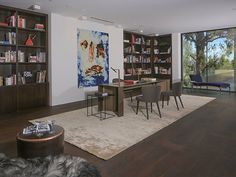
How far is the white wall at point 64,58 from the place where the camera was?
5.59 m

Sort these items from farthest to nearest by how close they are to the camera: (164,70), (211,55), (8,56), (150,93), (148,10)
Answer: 1. (164,70)
2. (211,55)
3. (148,10)
4. (8,56)
5. (150,93)

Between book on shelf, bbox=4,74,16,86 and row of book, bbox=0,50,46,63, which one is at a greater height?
row of book, bbox=0,50,46,63

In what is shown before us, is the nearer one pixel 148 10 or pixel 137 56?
pixel 148 10

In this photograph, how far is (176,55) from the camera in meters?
8.98

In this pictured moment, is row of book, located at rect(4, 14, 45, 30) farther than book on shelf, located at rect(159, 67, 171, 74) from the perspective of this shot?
No

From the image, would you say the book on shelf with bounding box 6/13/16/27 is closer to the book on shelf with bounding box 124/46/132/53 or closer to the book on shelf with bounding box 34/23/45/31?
the book on shelf with bounding box 34/23/45/31

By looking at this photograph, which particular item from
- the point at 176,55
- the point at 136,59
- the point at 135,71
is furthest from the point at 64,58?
the point at 176,55

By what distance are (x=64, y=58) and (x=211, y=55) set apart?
6.14 meters

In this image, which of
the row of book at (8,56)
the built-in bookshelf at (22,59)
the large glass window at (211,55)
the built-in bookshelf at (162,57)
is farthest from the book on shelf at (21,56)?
the large glass window at (211,55)

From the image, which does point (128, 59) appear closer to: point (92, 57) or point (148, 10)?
point (92, 57)

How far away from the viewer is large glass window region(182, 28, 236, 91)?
7964mm

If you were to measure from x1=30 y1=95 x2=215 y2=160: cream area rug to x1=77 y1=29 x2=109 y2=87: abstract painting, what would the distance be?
5.32 ft

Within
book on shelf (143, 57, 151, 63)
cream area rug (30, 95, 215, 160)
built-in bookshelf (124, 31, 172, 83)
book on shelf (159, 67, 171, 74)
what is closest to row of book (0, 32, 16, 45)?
cream area rug (30, 95, 215, 160)

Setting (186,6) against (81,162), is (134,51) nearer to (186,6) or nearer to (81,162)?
(186,6)
